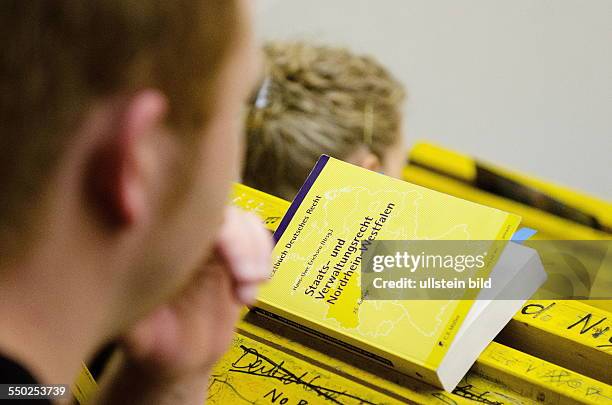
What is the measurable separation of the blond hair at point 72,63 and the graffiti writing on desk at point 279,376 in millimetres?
334

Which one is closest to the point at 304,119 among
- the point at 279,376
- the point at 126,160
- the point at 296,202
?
the point at 296,202

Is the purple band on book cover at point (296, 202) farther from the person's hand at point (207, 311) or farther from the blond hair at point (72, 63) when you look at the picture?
the blond hair at point (72, 63)

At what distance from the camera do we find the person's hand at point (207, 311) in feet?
1.75

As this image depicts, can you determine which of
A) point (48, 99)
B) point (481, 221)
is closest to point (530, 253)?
point (481, 221)

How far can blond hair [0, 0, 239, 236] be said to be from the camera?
0.32 metres

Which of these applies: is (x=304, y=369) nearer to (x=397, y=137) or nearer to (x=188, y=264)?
(x=188, y=264)

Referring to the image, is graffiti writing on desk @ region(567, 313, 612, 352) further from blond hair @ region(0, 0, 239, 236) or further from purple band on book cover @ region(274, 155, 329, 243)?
blond hair @ region(0, 0, 239, 236)

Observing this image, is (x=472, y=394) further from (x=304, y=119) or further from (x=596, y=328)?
(x=304, y=119)

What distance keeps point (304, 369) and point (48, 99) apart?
1.27ft

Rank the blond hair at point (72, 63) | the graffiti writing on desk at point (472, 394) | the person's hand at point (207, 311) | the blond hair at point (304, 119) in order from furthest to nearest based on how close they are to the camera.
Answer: the blond hair at point (304, 119) → the graffiti writing on desk at point (472, 394) → the person's hand at point (207, 311) → the blond hair at point (72, 63)

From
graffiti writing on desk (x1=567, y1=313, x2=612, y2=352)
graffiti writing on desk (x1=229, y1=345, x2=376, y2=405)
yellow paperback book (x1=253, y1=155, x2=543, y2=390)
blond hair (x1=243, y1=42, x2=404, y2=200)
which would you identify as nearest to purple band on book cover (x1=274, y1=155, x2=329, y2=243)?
yellow paperback book (x1=253, y1=155, x2=543, y2=390)

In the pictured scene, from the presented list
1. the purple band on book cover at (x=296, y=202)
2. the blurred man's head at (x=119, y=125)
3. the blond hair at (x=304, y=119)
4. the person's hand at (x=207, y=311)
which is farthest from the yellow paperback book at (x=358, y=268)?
the blond hair at (x=304, y=119)

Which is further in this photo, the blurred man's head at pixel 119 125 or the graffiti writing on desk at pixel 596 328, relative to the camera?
the graffiti writing on desk at pixel 596 328

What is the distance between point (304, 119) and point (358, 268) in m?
0.64
